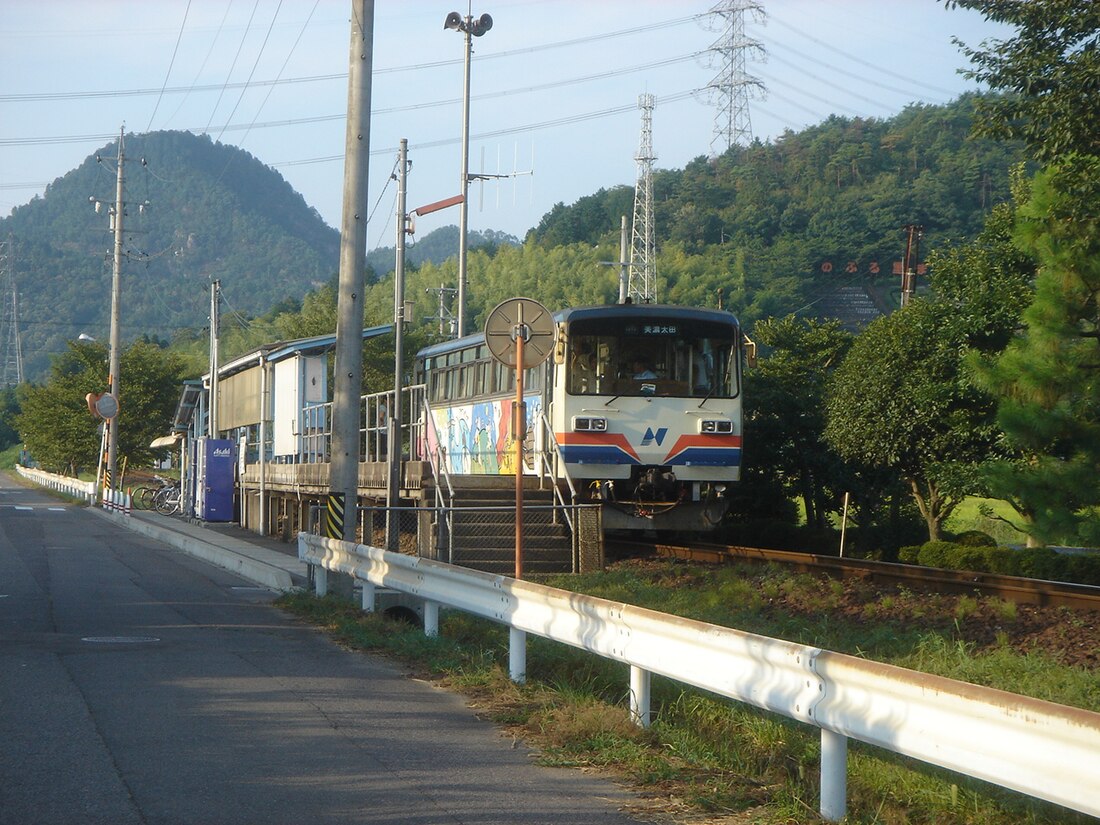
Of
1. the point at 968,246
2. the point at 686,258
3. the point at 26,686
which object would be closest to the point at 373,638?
the point at 26,686

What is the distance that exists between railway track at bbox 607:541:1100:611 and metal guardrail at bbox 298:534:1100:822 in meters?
7.33

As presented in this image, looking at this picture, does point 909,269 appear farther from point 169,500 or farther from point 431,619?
point 431,619

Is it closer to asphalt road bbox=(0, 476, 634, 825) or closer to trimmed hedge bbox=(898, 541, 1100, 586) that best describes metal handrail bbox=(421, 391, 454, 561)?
asphalt road bbox=(0, 476, 634, 825)

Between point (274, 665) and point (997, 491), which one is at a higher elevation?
point (997, 491)

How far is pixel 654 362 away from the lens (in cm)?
2034

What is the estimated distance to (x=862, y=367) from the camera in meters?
24.7

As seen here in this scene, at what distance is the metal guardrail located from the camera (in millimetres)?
4465

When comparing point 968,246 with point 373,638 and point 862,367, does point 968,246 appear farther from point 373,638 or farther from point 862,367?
point 373,638

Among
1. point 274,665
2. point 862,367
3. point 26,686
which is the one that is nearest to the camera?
point 26,686

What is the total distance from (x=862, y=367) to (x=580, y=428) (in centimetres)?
745

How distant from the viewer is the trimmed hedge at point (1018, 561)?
18344 millimetres

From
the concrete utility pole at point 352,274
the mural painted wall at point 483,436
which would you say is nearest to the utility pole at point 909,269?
the mural painted wall at point 483,436

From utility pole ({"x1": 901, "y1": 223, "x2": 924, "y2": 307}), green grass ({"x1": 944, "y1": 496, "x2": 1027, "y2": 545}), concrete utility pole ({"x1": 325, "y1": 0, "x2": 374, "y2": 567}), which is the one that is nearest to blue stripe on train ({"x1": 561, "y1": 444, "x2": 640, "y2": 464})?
concrete utility pole ({"x1": 325, "y1": 0, "x2": 374, "y2": 567})

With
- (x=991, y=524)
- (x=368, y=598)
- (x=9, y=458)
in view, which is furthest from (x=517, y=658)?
(x=9, y=458)
